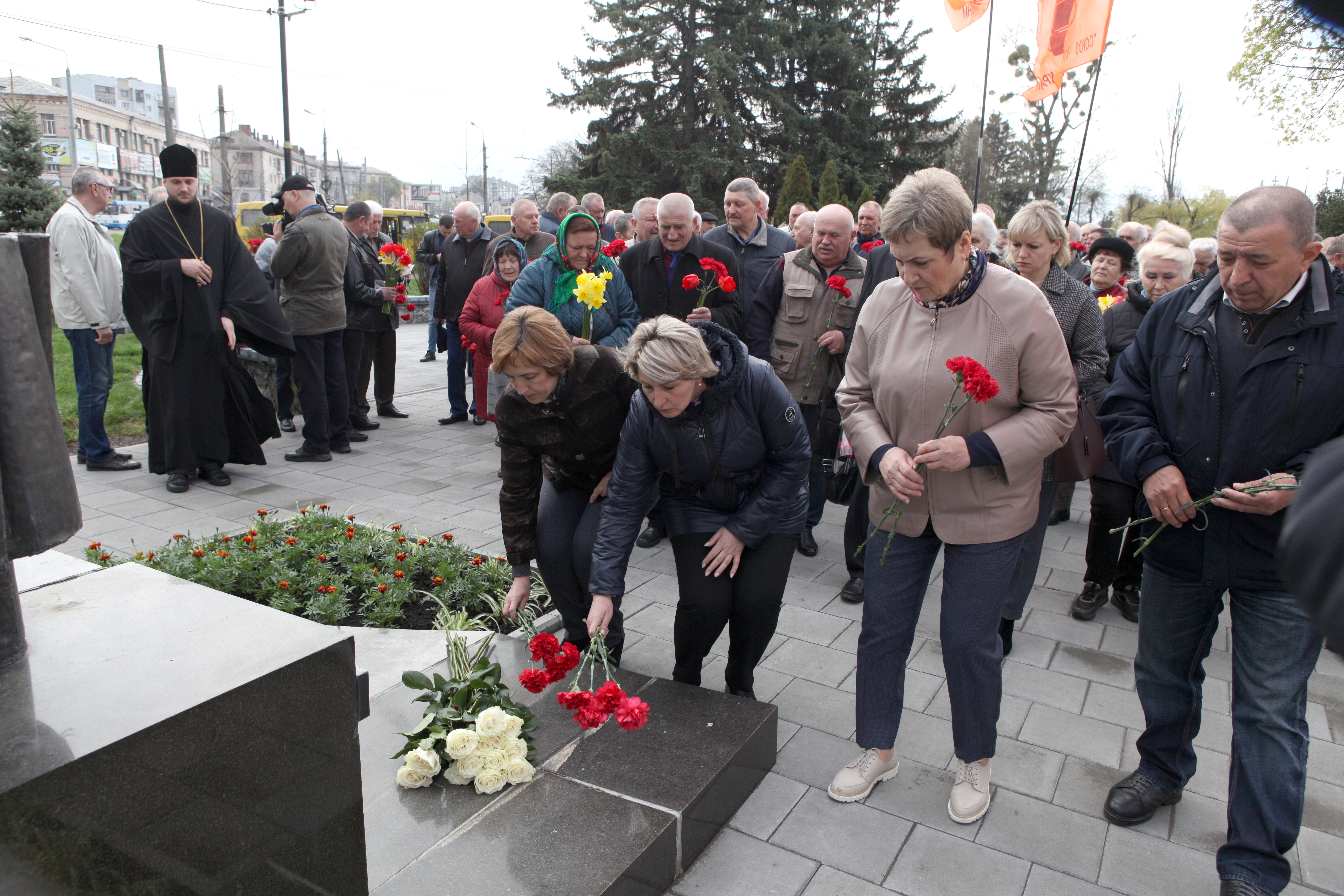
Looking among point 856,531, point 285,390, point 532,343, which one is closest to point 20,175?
point 285,390

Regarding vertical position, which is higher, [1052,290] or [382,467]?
[1052,290]

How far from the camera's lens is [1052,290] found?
387 cm

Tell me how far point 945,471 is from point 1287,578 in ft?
5.55

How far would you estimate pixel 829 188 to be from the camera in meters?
22.8

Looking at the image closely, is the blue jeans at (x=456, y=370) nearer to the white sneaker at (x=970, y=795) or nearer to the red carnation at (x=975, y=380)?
the white sneaker at (x=970, y=795)

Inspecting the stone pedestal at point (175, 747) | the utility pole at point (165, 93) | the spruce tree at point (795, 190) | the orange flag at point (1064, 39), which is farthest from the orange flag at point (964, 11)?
the utility pole at point (165, 93)

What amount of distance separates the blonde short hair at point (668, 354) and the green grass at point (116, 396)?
15.7 feet

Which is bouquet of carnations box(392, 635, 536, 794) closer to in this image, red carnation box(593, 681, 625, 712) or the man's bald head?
red carnation box(593, 681, 625, 712)

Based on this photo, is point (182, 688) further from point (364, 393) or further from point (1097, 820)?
point (364, 393)

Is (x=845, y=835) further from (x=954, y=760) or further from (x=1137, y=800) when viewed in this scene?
(x=1137, y=800)

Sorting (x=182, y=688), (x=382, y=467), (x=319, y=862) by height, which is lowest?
(x=382, y=467)

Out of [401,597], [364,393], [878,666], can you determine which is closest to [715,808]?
[878,666]

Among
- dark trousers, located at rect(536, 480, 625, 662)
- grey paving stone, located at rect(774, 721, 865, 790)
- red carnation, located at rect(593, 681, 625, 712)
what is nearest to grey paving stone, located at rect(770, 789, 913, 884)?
grey paving stone, located at rect(774, 721, 865, 790)

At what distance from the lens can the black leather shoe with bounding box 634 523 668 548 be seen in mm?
5297
